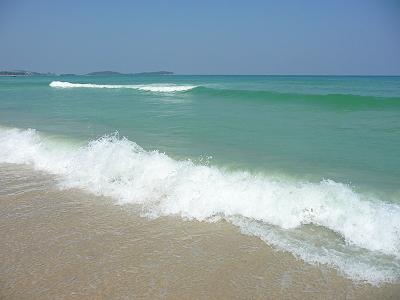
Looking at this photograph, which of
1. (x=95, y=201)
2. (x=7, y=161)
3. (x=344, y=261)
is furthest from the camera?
(x=7, y=161)

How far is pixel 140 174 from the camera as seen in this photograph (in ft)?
23.3

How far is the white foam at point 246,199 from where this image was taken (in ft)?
14.9

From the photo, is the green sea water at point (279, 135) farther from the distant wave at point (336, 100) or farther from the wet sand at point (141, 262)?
the wet sand at point (141, 262)

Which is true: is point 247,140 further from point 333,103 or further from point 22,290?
point 333,103

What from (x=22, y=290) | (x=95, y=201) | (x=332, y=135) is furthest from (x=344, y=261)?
(x=332, y=135)

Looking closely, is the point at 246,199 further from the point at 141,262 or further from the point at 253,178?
the point at 141,262

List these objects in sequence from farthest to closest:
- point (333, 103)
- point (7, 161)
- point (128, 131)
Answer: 1. point (333, 103)
2. point (128, 131)
3. point (7, 161)

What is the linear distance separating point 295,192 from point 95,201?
3.14 meters

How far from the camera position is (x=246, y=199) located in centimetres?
581

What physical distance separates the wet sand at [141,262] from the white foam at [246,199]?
0.29 m

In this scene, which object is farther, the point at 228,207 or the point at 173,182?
the point at 173,182

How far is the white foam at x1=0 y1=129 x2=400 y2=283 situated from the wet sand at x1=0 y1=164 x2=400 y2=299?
0.94 feet

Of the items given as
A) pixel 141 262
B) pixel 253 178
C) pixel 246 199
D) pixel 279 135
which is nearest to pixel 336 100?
pixel 279 135

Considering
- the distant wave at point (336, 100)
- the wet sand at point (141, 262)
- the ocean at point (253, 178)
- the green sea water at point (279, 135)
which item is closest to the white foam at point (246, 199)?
the ocean at point (253, 178)
